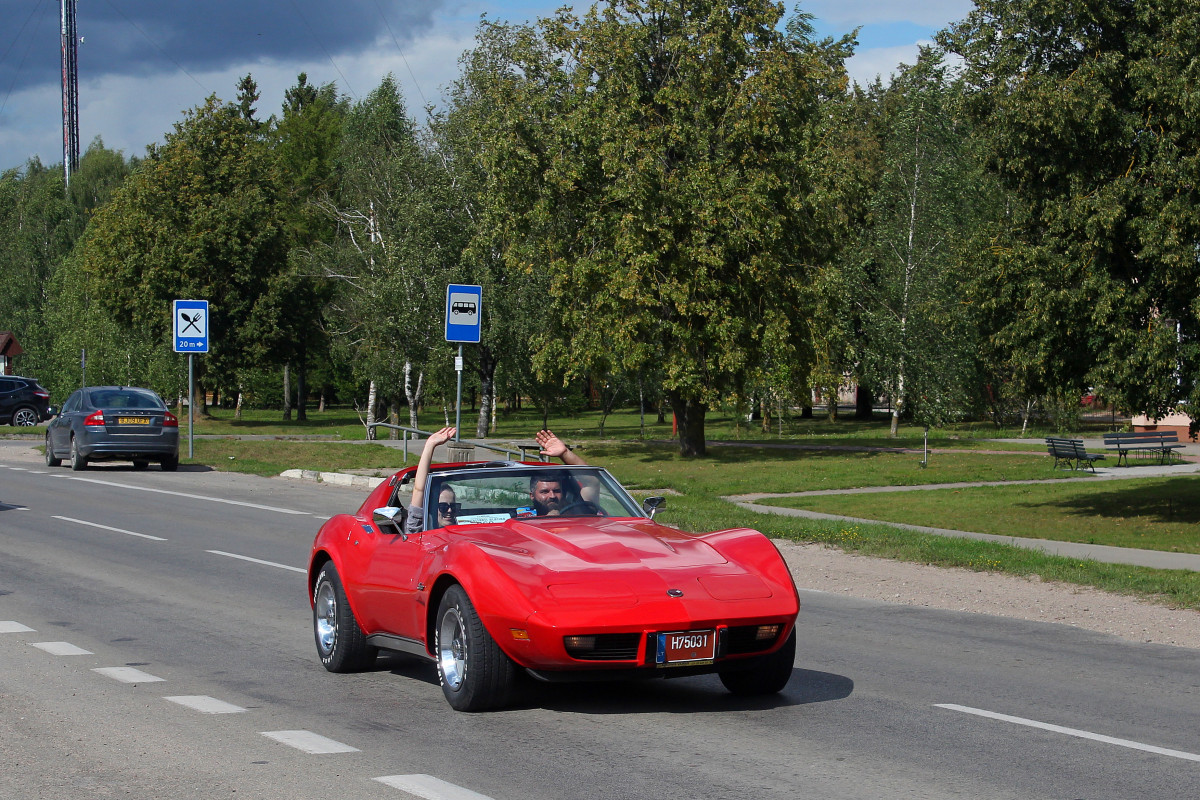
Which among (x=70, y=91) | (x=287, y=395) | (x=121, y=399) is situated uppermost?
(x=70, y=91)

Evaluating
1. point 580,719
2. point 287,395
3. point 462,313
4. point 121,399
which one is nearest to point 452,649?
point 580,719

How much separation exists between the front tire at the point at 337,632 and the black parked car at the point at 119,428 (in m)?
21.0

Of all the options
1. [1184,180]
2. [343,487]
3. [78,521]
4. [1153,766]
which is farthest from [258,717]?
[343,487]

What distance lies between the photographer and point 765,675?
751 cm

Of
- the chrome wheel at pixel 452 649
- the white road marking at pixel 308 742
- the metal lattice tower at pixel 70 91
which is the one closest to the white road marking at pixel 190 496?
the chrome wheel at pixel 452 649

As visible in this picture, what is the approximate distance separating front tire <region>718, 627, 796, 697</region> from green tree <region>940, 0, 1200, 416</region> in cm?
1225

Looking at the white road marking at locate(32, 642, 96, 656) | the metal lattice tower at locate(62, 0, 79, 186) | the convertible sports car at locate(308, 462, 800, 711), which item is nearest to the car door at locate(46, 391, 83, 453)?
the white road marking at locate(32, 642, 96, 656)

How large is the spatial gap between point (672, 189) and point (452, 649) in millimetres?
26589

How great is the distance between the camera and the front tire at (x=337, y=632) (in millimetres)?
8406

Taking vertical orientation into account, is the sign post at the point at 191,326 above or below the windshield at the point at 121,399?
above

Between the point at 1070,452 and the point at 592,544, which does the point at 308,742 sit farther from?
the point at 1070,452

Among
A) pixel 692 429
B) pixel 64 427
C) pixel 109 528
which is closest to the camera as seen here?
pixel 109 528

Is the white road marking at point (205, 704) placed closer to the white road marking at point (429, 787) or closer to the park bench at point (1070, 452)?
the white road marking at point (429, 787)

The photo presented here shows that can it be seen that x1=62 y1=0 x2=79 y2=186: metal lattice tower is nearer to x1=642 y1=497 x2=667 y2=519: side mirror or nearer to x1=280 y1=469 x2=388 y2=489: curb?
x1=280 y1=469 x2=388 y2=489: curb
